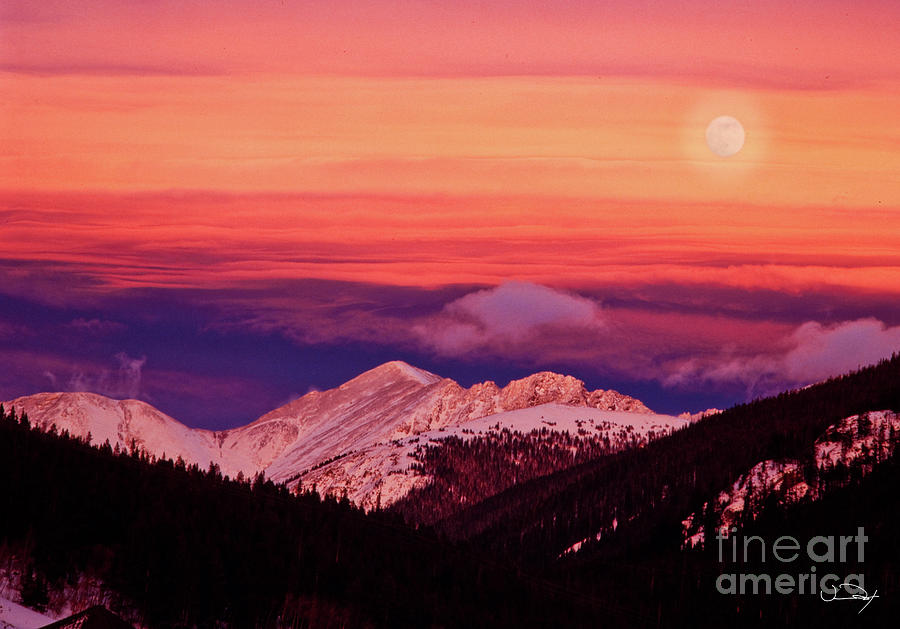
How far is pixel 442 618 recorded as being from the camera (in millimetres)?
141750

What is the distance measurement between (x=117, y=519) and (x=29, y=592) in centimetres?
5046

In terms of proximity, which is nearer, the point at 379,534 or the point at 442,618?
the point at 442,618

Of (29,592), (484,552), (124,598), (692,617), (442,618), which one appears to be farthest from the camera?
(484,552)

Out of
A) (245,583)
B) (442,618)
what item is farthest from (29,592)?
(442,618)

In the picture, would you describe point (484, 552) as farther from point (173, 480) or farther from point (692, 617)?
point (173, 480)

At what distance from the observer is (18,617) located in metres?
67.8
